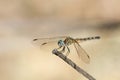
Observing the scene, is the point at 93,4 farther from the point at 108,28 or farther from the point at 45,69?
the point at 45,69

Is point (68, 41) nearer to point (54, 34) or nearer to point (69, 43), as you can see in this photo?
point (69, 43)

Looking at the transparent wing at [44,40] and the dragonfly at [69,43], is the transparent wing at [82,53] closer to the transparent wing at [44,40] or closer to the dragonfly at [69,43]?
the dragonfly at [69,43]

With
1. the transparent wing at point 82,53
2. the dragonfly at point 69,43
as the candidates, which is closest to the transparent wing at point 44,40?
the dragonfly at point 69,43

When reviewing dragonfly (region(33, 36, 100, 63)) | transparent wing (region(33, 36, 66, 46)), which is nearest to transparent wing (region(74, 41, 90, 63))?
dragonfly (region(33, 36, 100, 63))

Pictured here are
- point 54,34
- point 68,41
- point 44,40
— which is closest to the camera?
point 68,41

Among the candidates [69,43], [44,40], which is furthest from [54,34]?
[69,43]

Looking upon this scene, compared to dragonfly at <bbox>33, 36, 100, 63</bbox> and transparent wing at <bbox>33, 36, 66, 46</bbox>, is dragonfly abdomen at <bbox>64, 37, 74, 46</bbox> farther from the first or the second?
transparent wing at <bbox>33, 36, 66, 46</bbox>
